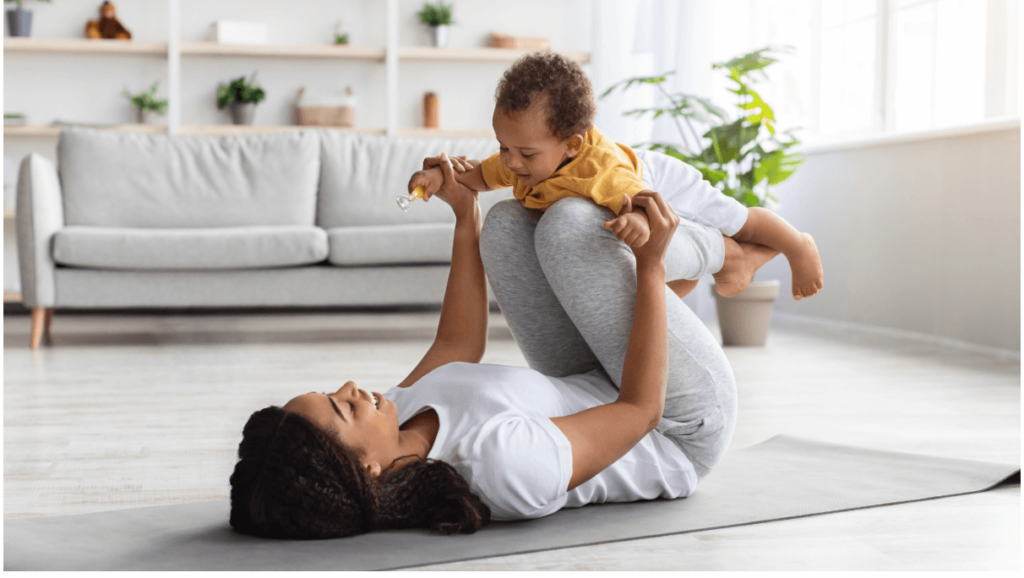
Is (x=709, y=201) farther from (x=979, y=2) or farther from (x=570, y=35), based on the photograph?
(x=570, y=35)

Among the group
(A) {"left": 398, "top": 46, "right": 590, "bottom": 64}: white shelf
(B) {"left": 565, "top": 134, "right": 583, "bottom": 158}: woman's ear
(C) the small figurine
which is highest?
(C) the small figurine

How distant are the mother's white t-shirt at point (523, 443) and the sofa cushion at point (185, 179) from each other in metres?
2.71

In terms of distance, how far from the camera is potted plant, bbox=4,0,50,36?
15.4 ft

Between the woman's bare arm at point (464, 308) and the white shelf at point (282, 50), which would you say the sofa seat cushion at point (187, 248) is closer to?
the white shelf at point (282, 50)

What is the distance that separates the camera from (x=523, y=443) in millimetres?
1085

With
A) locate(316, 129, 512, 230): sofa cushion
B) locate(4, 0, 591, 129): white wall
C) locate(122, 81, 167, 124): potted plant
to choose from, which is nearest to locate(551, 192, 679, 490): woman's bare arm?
locate(316, 129, 512, 230): sofa cushion

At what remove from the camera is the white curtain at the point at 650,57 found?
3949mm

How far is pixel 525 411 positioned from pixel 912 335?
2689 millimetres

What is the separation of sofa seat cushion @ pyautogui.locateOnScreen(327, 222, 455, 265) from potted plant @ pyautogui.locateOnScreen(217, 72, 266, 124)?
1923 millimetres

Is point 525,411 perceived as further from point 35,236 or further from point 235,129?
point 235,129

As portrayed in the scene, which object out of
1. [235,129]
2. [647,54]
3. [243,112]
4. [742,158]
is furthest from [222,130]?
[742,158]

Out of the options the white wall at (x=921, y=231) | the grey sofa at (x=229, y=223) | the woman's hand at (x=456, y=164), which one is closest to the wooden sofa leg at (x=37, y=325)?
the grey sofa at (x=229, y=223)

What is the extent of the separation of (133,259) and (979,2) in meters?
3.10

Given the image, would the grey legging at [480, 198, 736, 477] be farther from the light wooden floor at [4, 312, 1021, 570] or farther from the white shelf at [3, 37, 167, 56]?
the white shelf at [3, 37, 167, 56]
